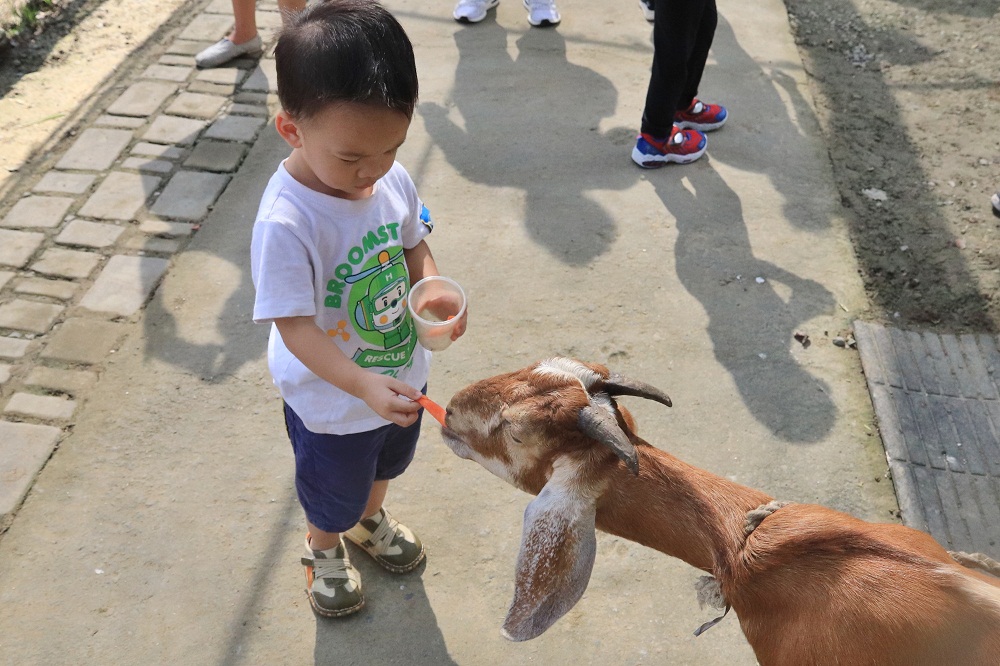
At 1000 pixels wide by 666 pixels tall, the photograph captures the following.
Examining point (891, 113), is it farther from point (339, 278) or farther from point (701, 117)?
point (339, 278)

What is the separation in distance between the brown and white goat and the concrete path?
884 mm

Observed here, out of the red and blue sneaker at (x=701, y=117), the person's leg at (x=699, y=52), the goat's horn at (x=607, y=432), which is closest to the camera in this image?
the goat's horn at (x=607, y=432)

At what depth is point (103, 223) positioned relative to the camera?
445 centimetres

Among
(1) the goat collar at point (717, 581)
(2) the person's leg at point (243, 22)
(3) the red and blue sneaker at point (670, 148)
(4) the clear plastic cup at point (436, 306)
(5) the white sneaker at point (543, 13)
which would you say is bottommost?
(3) the red and blue sneaker at point (670, 148)

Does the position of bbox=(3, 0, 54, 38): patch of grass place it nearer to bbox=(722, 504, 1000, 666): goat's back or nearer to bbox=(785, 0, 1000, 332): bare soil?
bbox=(785, 0, 1000, 332): bare soil

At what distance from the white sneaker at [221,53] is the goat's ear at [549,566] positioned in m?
4.52

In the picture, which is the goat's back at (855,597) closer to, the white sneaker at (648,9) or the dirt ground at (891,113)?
the dirt ground at (891,113)

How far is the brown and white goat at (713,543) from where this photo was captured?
1.98 metres

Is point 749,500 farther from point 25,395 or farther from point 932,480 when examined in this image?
point 25,395

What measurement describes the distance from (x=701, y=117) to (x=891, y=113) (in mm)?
1408

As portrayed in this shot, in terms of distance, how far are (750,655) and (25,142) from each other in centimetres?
477

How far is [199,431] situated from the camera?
3553mm

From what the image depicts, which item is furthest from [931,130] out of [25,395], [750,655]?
[25,395]

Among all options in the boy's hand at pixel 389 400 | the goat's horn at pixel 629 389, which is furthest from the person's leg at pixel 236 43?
the goat's horn at pixel 629 389
